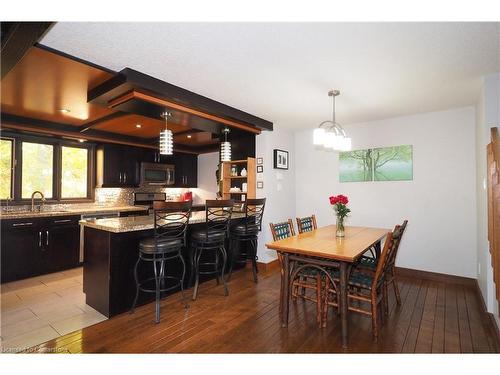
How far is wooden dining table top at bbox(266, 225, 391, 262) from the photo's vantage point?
78.5 inches

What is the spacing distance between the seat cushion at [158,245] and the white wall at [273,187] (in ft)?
6.31

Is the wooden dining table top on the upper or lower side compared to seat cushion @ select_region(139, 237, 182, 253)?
upper

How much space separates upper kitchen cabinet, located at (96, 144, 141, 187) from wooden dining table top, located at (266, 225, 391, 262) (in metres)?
3.89

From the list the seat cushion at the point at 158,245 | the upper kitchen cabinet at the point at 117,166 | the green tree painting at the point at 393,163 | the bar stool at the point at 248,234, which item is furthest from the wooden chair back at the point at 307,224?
the upper kitchen cabinet at the point at 117,166

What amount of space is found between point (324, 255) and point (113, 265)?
1.99m

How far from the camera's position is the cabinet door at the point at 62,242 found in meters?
3.77

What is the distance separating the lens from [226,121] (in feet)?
11.3

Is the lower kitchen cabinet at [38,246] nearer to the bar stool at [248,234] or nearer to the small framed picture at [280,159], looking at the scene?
the bar stool at [248,234]

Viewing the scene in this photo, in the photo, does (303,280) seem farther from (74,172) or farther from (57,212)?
(74,172)

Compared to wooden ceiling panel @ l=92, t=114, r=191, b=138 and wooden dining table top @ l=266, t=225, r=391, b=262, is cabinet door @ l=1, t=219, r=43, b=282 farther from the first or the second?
wooden dining table top @ l=266, t=225, r=391, b=262

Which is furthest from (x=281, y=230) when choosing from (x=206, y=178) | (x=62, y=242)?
(x=206, y=178)

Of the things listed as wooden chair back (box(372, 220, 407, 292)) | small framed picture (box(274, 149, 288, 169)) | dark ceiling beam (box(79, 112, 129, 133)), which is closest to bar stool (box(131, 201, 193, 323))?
wooden chair back (box(372, 220, 407, 292))

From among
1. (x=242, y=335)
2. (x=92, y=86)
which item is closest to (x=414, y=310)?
(x=242, y=335)
